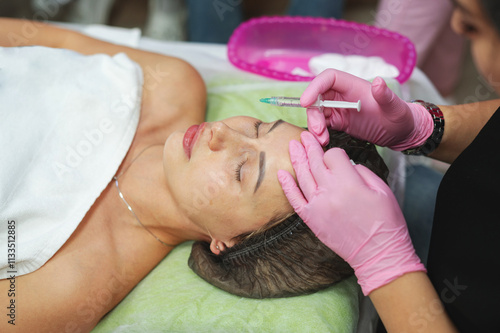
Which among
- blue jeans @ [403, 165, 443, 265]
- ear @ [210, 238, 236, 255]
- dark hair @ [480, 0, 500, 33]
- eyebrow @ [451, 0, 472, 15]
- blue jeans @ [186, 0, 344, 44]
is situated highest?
dark hair @ [480, 0, 500, 33]

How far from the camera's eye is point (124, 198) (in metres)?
1.50

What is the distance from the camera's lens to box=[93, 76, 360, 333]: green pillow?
4.14 ft

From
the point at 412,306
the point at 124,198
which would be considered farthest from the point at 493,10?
the point at 124,198

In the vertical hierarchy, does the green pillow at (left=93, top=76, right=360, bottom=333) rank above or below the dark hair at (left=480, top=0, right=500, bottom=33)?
below

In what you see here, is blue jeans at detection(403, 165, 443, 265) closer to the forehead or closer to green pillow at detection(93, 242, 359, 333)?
green pillow at detection(93, 242, 359, 333)

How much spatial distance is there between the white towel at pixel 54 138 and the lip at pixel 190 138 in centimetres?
29

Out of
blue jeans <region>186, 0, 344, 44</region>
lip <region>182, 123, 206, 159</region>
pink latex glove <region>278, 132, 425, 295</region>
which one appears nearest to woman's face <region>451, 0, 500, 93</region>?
pink latex glove <region>278, 132, 425, 295</region>

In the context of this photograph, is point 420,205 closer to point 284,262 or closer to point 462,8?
point 284,262

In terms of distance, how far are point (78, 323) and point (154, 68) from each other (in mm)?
955

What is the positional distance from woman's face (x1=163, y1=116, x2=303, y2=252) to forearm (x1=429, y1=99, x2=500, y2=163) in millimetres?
486

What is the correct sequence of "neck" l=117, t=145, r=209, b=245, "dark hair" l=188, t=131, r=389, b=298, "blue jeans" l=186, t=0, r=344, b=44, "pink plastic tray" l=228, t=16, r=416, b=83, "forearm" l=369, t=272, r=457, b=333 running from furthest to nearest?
1. "blue jeans" l=186, t=0, r=344, b=44
2. "pink plastic tray" l=228, t=16, r=416, b=83
3. "neck" l=117, t=145, r=209, b=245
4. "dark hair" l=188, t=131, r=389, b=298
5. "forearm" l=369, t=272, r=457, b=333

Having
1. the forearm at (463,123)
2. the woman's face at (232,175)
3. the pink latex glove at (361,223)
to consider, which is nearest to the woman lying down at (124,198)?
the woman's face at (232,175)

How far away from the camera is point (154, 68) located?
174 cm

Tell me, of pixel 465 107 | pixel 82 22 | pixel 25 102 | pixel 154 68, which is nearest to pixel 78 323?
pixel 25 102
